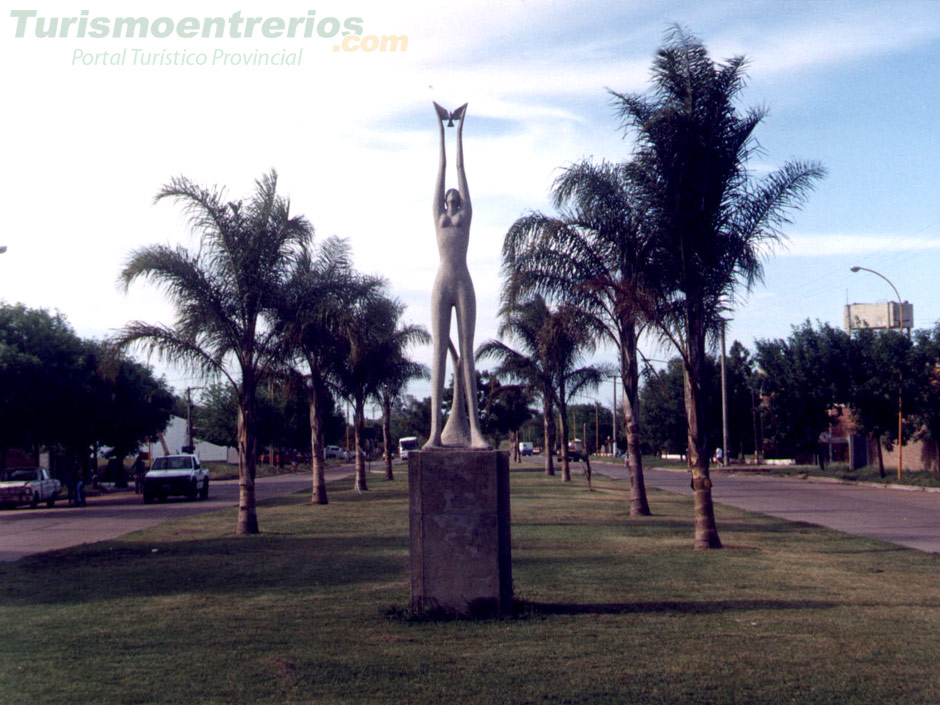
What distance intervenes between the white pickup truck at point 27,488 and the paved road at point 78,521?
14.8 inches

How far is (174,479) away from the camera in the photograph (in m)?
35.8

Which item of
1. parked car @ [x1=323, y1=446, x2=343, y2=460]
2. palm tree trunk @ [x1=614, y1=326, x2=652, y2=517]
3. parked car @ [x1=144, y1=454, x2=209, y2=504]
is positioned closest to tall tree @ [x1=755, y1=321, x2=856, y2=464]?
palm tree trunk @ [x1=614, y1=326, x2=652, y2=517]

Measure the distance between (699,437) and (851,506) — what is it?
1332 cm

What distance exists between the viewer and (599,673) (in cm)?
686

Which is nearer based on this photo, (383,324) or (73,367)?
(383,324)

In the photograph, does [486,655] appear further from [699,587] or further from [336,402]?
[336,402]

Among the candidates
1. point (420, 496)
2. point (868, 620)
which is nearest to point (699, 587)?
point (868, 620)

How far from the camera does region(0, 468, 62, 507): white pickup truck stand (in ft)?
106

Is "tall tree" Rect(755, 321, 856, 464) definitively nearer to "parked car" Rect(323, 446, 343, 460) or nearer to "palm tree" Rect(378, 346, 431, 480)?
"palm tree" Rect(378, 346, 431, 480)

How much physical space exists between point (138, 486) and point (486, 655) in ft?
141

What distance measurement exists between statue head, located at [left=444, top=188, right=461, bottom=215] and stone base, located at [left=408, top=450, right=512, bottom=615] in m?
A: 2.58

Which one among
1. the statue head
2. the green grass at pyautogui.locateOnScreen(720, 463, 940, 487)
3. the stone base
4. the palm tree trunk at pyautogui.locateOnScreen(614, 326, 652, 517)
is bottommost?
the green grass at pyautogui.locateOnScreen(720, 463, 940, 487)

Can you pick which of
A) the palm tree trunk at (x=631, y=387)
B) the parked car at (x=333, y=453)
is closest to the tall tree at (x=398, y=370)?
the palm tree trunk at (x=631, y=387)

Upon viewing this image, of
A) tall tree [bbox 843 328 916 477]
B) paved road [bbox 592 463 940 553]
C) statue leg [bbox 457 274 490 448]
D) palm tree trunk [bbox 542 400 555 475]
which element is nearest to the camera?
statue leg [bbox 457 274 490 448]
